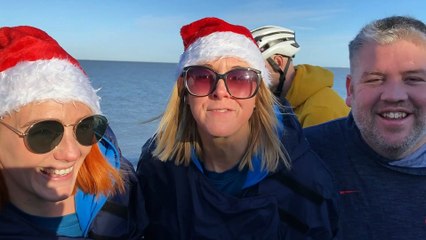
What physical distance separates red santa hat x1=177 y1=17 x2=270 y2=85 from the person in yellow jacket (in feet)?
5.68

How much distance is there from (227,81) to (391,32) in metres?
1.32

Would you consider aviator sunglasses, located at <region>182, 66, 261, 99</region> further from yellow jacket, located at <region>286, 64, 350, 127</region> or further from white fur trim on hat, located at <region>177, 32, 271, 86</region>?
yellow jacket, located at <region>286, 64, 350, 127</region>

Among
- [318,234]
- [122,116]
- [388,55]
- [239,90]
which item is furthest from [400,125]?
[122,116]

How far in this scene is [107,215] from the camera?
9.70 feet

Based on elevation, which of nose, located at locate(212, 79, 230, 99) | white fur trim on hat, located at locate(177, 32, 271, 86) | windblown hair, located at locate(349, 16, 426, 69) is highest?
windblown hair, located at locate(349, 16, 426, 69)

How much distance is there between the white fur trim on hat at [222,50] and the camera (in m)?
3.26

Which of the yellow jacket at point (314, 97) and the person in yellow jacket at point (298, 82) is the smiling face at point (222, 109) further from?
the yellow jacket at point (314, 97)

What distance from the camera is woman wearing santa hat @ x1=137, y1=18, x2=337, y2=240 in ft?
10.2

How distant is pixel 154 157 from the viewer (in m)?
3.59

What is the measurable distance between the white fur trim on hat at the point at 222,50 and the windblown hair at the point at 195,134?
184 mm

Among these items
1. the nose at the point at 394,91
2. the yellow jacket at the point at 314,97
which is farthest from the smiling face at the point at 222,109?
the yellow jacket at the point at 314,97

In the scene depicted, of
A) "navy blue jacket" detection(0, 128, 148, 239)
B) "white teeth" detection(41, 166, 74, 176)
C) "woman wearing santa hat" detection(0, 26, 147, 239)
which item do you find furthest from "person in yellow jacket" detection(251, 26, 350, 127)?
"white teeth" detection(41, 166, 74, 176)

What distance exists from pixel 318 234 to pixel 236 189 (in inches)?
26.3

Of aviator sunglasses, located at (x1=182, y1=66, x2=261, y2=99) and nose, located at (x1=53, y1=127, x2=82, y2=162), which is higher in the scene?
aviator sunglasses, located at (x1=182, y1=66, x2=261, y2=99)
